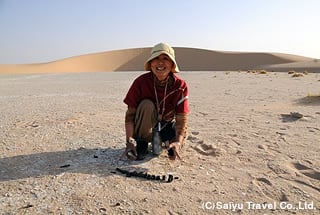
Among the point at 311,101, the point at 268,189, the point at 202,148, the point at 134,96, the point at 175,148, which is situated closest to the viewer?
the point at 268,189

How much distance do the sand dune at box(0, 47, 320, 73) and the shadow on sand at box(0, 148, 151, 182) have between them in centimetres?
5698

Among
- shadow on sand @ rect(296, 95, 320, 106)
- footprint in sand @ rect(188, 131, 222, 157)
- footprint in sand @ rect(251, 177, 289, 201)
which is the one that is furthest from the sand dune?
footprint in sand @ rect(251, 177, 289, 201)

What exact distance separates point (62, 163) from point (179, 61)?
227ft

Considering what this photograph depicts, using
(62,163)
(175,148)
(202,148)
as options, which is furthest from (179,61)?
(175,148)

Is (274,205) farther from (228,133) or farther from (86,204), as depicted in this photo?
(228,133)

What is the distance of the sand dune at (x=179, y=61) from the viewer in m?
63.1

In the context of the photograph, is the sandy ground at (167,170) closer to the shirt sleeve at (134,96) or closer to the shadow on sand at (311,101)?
the shirt sleeve at (134,96)

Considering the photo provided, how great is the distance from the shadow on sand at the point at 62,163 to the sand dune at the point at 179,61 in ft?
187

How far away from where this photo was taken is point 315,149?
3.98m

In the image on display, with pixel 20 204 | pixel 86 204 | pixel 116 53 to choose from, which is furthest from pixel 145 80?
pixel 116 53

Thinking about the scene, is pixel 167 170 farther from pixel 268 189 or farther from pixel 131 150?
pixel 268 189

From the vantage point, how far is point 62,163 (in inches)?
138

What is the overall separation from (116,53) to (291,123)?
81.1 meters

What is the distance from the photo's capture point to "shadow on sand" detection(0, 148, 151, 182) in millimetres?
3221
